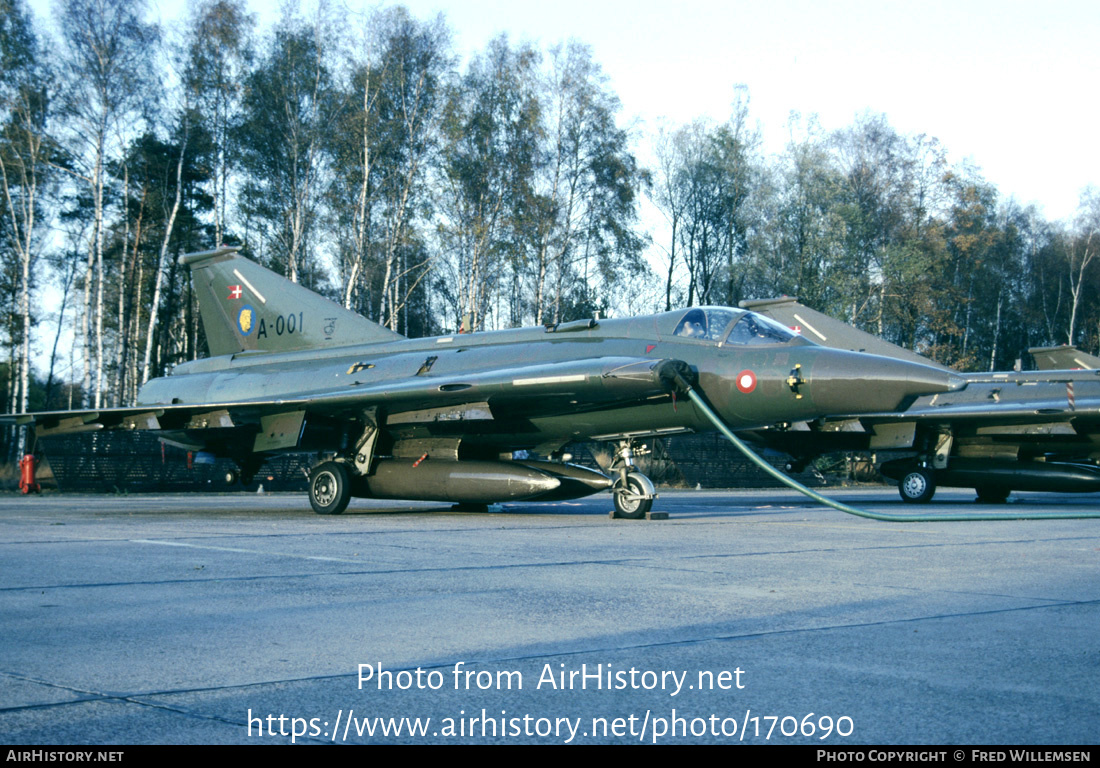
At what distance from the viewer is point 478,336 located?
1336 centimetres

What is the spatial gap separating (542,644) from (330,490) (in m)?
9.15

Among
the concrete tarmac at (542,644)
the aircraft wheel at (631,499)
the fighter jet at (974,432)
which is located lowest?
the concrete tarmac at (542,644)

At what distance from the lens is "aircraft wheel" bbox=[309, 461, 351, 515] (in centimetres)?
1262

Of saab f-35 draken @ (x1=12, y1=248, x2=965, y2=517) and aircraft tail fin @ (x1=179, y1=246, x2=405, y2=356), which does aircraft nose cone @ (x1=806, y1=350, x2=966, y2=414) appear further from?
aircraft tail fin @ (x1=179, y1=246, x2=405, y2=356)

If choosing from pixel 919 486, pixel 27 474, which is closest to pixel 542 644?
pixel 919 486

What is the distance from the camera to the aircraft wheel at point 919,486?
1889cm

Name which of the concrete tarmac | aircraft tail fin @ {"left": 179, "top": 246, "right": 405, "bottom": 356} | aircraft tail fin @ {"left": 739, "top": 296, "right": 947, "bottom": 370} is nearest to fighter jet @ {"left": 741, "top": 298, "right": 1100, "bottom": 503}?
aircraft tail fin @ {"left": 739, "top": 296, "right": 947, "bottom": 370}

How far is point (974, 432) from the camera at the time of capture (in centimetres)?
1870

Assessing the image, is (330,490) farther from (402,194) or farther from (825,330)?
(402,194)

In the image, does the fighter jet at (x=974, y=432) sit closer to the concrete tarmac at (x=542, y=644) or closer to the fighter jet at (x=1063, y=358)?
the fighter jet at (x=1063, y=358)

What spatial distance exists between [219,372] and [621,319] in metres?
6.55

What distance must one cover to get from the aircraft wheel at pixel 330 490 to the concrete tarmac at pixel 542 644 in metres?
4.44

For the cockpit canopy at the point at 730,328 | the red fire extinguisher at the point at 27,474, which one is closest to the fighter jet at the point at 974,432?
the cockpit canopy at the point at 730,328

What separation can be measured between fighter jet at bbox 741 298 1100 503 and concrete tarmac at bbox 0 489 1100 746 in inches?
388
